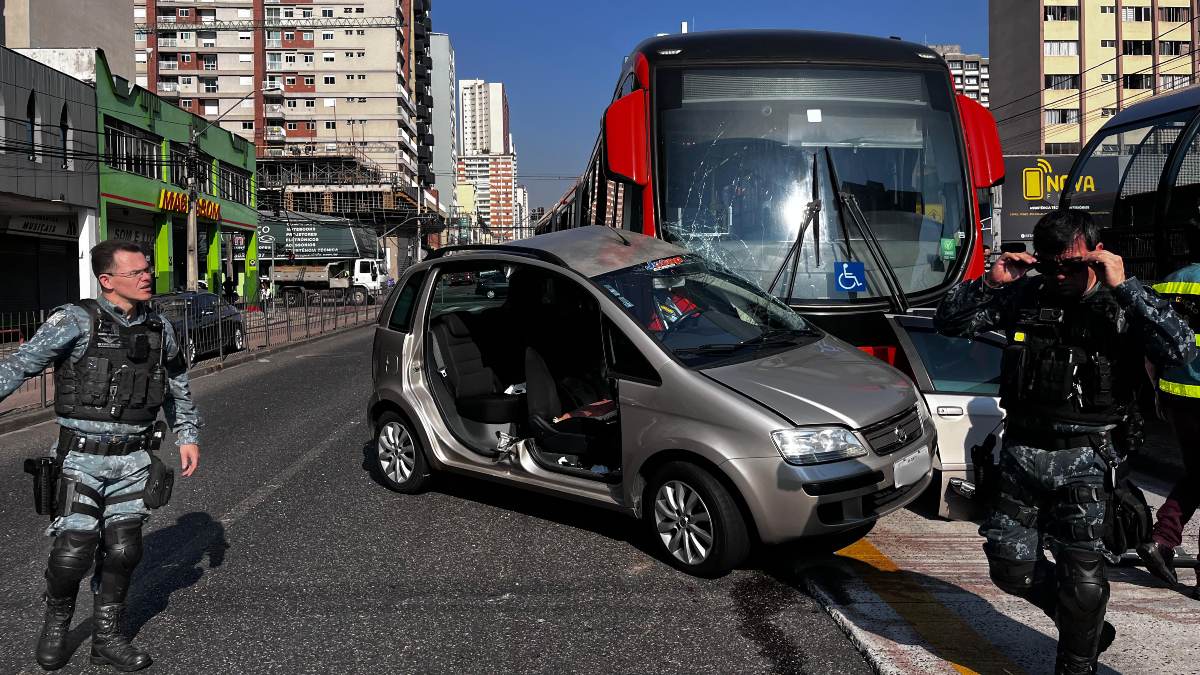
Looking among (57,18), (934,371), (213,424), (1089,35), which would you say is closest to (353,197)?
(57,18)

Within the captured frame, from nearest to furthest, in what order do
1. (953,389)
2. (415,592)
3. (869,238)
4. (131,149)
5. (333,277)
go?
(415,592) < (953,389) < (869,238) < (131,149) < (333,277)

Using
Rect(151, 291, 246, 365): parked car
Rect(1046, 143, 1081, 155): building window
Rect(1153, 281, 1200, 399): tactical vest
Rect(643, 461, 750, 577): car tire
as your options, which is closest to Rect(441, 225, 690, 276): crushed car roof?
Rect(643, 461, 750, 577): car tire

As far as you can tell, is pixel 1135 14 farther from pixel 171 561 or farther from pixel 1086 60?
pixel 171 561

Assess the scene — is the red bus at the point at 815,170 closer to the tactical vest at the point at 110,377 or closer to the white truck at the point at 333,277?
the tactical vest at the point at 110,377

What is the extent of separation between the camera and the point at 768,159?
24.9 feet

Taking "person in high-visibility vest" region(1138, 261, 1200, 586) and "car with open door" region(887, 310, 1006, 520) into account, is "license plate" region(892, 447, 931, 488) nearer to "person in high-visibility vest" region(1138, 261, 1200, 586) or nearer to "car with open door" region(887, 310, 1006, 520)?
"car with open door" region(887, 310, 1006, 520)

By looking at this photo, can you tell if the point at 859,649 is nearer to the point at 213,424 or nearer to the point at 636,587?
the point at 636,587

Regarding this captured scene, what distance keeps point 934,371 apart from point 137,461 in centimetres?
490

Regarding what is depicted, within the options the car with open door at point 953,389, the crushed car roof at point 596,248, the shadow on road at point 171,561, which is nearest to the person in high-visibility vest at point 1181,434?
the car with open door at point 953,389

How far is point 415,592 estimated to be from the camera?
4.73m

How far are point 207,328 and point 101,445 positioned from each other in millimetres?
15785

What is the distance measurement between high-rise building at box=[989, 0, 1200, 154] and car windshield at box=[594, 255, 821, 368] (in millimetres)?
71189

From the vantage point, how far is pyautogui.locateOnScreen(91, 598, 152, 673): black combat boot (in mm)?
3799

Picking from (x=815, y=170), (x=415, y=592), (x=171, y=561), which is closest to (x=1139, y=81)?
(x=815, y=170)
